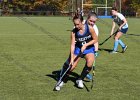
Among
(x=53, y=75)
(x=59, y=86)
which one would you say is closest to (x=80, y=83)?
(x=59, y=86)

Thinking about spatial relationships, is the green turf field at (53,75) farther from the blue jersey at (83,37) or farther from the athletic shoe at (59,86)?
the blue jersey at (83,37)

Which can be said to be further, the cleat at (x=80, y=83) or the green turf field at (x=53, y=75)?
the cleat at (x=80, y=83)

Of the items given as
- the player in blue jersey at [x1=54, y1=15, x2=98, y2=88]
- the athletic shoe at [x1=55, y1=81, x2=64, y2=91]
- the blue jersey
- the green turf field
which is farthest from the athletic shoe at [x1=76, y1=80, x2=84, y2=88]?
the blue jersey

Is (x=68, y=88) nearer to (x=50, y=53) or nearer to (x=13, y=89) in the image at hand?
(x=13, y=89)

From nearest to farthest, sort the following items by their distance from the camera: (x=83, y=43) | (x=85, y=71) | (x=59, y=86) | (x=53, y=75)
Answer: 1. (x=59, y=86)
2. (x=83, y=43)
3. (x=85, y=71)
4. (x=53, y=75)

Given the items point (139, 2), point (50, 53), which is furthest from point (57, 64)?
point (139, 2)

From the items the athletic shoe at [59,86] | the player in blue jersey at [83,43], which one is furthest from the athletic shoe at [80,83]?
the athletic shoe at [59,86]

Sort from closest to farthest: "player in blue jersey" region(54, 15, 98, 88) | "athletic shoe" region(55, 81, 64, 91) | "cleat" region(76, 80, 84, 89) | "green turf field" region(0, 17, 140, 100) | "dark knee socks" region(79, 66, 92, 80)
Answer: "green turf field" region(0, 17, 140, 100) < "athletic shoe" region(55, 81, 64, 91) < "player in blue jersey" region(54, 15, 98, 88) < "cleat" region(76, 80, 84, 89) < "dark knee socks" region(79, 66, 92, 80)

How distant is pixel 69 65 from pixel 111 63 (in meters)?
4.12

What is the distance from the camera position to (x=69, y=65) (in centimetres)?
921

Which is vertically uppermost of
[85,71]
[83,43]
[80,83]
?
[83,43]

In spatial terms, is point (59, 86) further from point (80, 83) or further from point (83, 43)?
point (83, 43)

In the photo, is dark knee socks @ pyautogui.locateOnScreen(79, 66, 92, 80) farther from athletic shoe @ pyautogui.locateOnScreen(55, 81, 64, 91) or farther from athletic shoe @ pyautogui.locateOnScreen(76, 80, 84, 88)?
athletic shoe @ pyautogui.locateOnScreen(55, 81, 64, 91)

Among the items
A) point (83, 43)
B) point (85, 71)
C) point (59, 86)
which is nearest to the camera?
point (59, 86)
